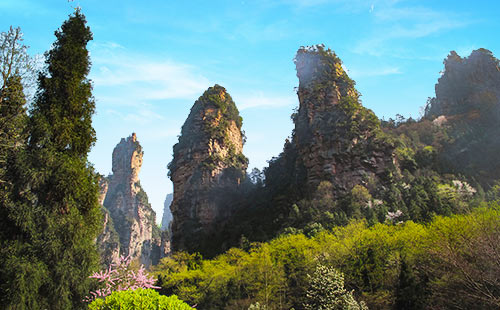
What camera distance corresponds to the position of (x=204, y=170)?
5584cm

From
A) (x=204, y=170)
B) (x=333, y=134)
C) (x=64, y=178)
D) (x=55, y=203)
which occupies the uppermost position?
(x=333, y=134)

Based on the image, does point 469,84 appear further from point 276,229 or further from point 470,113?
point 276,229

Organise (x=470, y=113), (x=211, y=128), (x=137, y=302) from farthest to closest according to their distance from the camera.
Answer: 1. (x=470, y=113)
2. (x=211, y=128)
3. (x=137, y=302)

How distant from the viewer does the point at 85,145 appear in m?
13.5

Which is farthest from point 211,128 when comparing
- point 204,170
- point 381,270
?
point 381,270

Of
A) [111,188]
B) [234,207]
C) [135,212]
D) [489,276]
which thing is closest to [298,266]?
[489,276]

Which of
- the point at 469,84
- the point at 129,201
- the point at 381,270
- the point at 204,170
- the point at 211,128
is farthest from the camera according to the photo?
the point at 129,201

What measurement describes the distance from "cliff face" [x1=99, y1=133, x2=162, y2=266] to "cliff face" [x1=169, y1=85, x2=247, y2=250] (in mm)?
51720

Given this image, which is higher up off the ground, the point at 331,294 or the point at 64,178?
the point at 64,178

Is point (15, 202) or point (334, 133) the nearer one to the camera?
point (15, 202)

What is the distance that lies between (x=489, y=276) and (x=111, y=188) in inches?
4452

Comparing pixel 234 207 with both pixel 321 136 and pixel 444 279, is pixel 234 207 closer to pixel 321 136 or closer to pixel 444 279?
pixel 321 136

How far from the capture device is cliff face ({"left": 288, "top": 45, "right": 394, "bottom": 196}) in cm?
4584

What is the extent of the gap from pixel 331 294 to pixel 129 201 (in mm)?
98844
